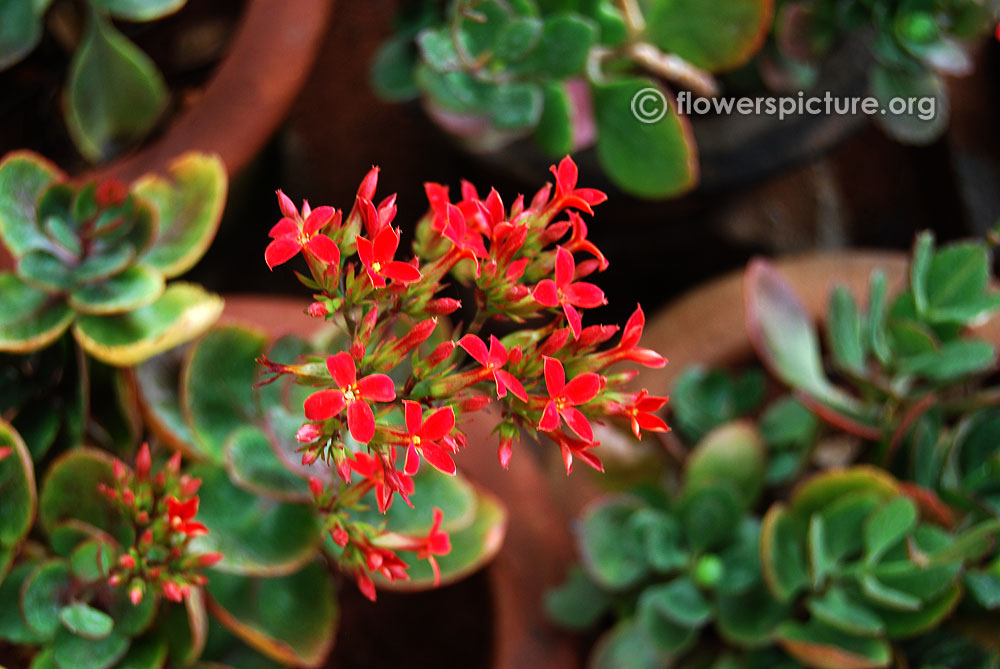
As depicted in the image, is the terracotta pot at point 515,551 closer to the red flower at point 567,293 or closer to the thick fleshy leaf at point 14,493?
the thick fleshy leaf at point 14,493

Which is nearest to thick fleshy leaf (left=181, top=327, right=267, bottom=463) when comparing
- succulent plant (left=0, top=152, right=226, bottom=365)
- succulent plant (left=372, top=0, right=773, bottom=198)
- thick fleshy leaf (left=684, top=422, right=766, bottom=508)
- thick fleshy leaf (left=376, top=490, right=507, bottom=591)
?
succulent plant (left=0, top=152, right=226, bottom=365)

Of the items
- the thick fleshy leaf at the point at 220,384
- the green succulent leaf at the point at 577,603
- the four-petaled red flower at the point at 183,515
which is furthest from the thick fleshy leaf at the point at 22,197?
the green succulent leaf at the point at 577,603

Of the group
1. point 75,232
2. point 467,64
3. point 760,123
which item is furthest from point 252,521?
point 760,123

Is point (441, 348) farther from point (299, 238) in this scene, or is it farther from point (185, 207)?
point (185, 207)

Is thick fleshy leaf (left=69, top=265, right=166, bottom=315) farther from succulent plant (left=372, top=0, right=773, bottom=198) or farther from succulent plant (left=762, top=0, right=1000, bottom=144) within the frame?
succulent plant (left=762, top=0, right=1000, bottom=144)

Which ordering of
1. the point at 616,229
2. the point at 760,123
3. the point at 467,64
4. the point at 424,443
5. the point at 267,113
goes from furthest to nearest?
the point at 616,229
the point at 760,123
the point at 267,113
the point at 467,64
the point at 424,443

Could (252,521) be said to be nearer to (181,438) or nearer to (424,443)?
(181,438)

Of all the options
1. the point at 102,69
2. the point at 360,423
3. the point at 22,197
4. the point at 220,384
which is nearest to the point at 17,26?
the point at 102,69
